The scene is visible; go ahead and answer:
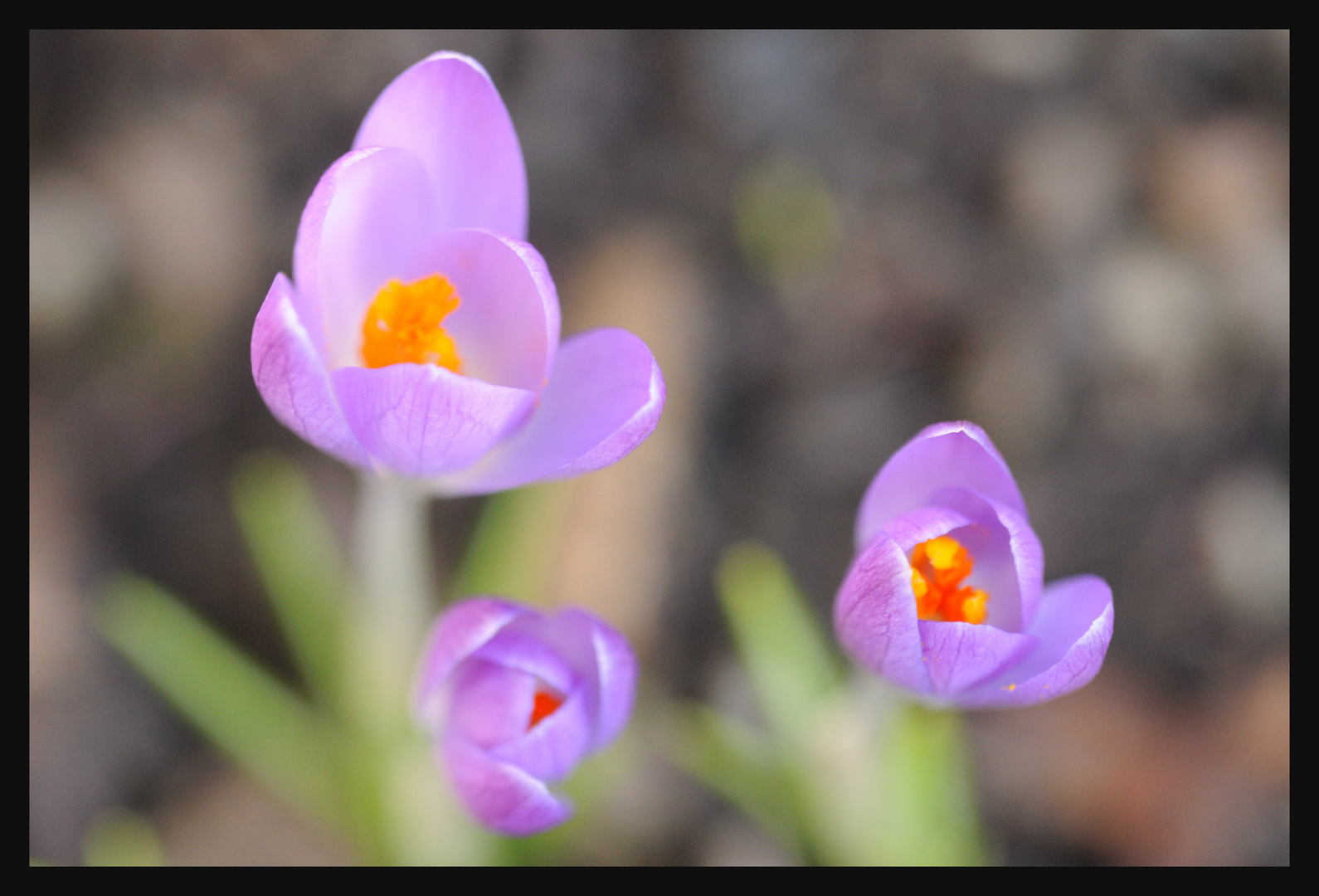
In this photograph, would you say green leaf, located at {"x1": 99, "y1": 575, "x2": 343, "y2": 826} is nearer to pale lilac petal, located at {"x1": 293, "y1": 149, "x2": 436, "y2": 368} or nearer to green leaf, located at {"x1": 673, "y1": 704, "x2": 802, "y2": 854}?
green leaf, located at {"x1": 673, "y1": 704, "x2": 802, "y2": 854}

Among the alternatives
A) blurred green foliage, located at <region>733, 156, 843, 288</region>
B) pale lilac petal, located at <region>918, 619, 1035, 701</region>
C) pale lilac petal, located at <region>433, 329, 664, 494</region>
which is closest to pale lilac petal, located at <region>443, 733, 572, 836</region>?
pale lilac petal, located at <region>433, 329, 664, 494</region>

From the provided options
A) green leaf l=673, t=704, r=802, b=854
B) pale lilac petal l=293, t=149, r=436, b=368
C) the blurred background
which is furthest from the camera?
the blurred background

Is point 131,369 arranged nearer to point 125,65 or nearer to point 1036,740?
point 125,65

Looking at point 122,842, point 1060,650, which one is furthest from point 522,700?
point 122,842

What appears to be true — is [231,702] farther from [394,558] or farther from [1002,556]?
[1002,556]

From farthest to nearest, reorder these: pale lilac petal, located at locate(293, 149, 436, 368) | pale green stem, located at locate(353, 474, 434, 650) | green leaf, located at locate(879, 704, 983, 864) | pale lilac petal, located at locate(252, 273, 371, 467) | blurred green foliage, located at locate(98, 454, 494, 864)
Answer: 1. blurred green foliage, located at locate(98, 454, 494, 864)
2. green leaf, located at locate(879, 704, 983, 864)
3. pale green stem, located at locate(353, 474, 434, 650)
4. pale lilac petal, located at locate(293, 149, 436, 368)
5. pale lilac petal, located at locate(252, 273, 371, 467)
